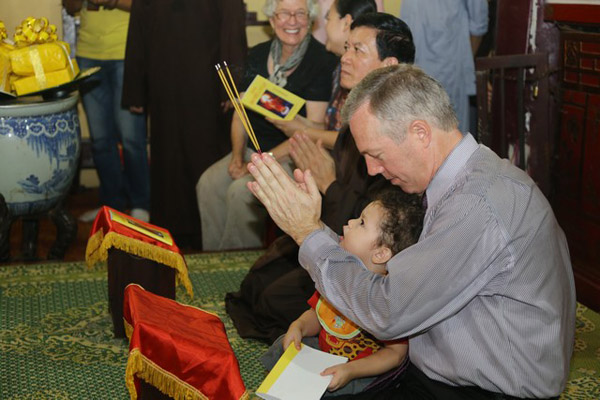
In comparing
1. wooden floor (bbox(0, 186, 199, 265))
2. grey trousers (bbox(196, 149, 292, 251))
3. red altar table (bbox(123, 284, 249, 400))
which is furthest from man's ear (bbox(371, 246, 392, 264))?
wooden floor (bbox(0, 186, 199, 265))

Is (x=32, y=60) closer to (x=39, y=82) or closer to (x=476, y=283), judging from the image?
(x=39, y=82)

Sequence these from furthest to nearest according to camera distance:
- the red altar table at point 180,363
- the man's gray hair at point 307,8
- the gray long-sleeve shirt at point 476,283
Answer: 1. the man's gray hair at point 307,8
2. the red altar table at point 180,363
3. the gray long-sleeve shirt at point 476,283

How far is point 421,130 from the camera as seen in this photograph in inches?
81.7

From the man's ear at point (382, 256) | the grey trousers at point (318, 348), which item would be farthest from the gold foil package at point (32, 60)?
the man's ear at point (382, 256)

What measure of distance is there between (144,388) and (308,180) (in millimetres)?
674

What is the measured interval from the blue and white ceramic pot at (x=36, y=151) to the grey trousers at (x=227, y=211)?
31.3 inches

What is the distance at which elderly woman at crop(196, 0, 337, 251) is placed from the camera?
4469 mm

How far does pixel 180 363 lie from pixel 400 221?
2.36 feet

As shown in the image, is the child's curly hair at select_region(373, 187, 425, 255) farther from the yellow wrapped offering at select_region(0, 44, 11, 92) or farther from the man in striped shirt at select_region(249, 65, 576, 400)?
the yellow wrapped offering at select_region(0, 44, 11, 92)

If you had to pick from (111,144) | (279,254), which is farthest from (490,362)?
(111,144)

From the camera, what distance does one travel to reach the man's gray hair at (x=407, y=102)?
6.74 feet

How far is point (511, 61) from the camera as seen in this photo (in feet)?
14.0

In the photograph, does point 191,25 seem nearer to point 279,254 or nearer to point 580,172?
point 279,254

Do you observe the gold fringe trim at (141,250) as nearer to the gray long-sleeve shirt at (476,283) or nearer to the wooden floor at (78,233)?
the gray long-sleeve shirt at (476,283)
